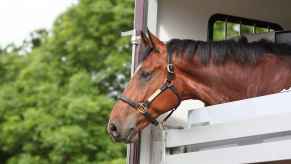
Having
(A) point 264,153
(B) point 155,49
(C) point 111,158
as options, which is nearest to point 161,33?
(B) point 155,49

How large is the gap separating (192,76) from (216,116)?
21.7 inches

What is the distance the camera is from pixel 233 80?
377 centimetres

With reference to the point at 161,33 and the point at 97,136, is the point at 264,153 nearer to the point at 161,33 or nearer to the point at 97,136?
the point at 161,33

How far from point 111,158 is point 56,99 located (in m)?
1.58

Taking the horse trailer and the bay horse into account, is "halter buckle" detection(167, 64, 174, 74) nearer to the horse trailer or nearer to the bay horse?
the bay horse

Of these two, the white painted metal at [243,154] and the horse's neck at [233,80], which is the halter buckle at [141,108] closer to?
the horse's neck at [233,80]

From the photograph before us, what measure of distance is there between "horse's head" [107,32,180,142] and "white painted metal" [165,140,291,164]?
361 mm

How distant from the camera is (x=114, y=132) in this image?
3.74 m

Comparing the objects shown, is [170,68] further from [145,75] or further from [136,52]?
[136,52]

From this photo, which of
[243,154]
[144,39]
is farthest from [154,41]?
[243,154]

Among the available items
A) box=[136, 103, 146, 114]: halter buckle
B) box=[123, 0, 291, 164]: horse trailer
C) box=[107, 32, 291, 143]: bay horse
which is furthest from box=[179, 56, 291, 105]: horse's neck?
box=[136, 103, 146, 114]: halter buckle

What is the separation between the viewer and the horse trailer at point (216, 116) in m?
2.97

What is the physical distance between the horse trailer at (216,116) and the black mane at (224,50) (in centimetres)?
26

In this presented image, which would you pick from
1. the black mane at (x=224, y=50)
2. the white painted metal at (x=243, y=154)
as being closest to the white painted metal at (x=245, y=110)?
the white painted metal at (x=243, y=154)
